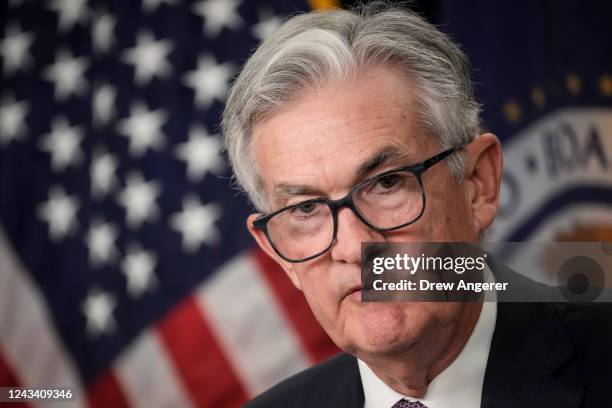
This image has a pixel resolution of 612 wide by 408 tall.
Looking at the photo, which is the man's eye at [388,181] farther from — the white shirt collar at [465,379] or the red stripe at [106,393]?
the red stripe at [106,393]

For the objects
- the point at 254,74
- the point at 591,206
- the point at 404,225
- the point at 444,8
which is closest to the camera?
the point at 404,225

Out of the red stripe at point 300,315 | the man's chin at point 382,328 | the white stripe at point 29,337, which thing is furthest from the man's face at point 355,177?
the white stripe at point 29,337

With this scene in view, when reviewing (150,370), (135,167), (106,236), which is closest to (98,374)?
(150,370)

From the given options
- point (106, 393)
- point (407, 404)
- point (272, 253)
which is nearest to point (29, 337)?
point (106, 393)

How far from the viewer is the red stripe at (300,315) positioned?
2822mm

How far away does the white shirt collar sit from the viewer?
4.70 ft

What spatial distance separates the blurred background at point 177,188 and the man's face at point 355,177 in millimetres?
1496

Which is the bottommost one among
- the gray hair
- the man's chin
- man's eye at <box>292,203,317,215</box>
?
the man's chin

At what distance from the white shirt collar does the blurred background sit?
1.35 metres

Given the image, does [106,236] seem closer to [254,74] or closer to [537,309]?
[254,74]

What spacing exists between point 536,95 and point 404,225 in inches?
70.1

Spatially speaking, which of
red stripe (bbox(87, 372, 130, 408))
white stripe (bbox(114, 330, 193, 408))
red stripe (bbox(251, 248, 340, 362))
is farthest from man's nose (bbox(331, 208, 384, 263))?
red stripe (bbox(87, 372, 130, 408))

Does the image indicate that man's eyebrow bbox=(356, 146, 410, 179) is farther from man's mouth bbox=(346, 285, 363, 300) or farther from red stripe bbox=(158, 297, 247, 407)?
red stripe bbox=(158, 297, 247, 407)

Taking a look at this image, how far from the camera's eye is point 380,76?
139 cm
